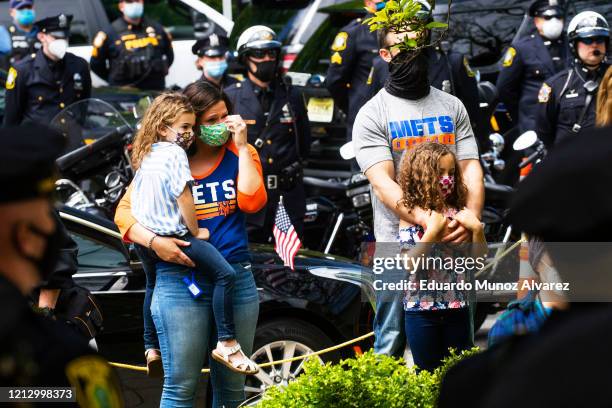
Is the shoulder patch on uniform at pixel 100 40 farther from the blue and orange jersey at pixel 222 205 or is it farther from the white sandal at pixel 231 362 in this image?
the white sandal at pixel 231 362

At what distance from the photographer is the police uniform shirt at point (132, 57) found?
12289 millimetres

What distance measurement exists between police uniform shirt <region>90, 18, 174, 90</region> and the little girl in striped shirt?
6.99 m

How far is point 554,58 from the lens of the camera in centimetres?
1050

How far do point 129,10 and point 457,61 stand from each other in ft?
17.2

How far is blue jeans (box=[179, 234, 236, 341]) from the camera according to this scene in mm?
5324

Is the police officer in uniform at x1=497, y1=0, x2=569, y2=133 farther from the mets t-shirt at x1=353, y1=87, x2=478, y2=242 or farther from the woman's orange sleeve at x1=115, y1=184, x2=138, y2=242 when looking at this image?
the woman's orange sleeve at x1=115, y1=184, x2=138, y2=242

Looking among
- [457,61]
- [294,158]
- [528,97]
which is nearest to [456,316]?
[457,61]

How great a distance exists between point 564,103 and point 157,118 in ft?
12.7

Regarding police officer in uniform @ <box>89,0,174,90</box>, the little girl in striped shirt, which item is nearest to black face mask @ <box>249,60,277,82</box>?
the little girl in striped shirt

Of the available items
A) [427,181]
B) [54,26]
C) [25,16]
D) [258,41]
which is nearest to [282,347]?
[427,181]

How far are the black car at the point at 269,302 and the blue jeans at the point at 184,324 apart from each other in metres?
1.03

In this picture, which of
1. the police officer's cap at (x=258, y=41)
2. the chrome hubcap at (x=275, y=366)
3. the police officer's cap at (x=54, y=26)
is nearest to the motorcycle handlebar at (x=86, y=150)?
the police officer's cap at (x=258, y=41)

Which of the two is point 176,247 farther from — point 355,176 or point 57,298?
point 355,176

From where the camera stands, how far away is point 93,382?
2.38m
